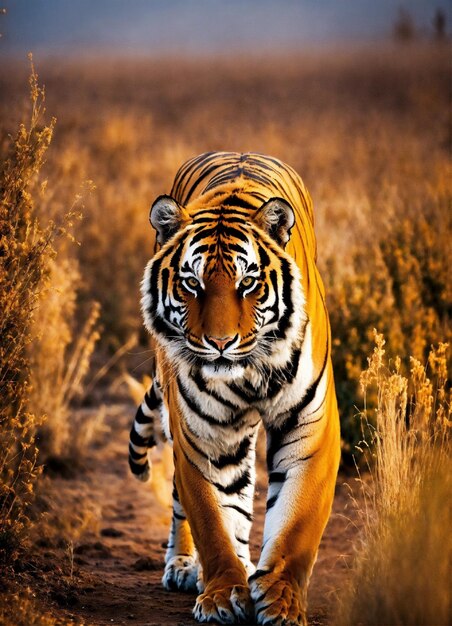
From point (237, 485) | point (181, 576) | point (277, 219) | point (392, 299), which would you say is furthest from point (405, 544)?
point (392, 299)

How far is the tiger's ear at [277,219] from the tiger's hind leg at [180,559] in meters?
1.57

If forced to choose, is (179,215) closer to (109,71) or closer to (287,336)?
(287,336)

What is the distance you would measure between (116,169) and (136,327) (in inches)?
259

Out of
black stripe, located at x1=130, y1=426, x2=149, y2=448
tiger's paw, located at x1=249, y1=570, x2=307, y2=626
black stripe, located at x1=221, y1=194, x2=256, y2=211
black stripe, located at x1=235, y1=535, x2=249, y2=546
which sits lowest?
tiger's paw, located at x1=249, y1=570, x2=307, y2=626

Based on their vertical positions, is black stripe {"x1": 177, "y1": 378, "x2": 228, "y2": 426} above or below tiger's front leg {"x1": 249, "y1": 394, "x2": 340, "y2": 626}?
above

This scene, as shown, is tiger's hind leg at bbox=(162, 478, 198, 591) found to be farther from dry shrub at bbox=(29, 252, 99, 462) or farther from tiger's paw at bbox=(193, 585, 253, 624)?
dry shrub at bbox=(29, 252, 99, 462)

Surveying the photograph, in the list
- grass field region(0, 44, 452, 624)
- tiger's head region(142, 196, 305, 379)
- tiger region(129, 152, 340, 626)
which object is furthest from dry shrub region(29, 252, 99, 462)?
tiger's head region(142, 196, 305, 379)

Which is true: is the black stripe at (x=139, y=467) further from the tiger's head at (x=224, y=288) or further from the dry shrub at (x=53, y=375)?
the tiger's head at (x=224, y=288)

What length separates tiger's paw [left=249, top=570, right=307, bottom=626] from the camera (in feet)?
11.9

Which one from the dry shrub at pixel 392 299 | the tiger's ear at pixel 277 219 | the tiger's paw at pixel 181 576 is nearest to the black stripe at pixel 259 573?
A: the tiger's paw at pixel 181 576

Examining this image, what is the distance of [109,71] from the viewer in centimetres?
3712

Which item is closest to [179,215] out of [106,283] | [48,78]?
[106,283]

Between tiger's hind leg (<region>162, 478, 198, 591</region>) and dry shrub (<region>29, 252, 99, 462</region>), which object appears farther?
dry shrub (<region>29, 252, 99, 462</region>)

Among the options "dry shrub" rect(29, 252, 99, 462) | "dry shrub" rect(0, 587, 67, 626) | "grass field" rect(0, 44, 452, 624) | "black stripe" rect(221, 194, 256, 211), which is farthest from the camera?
"dry shrub" rect(29, 252, 99, 462)
